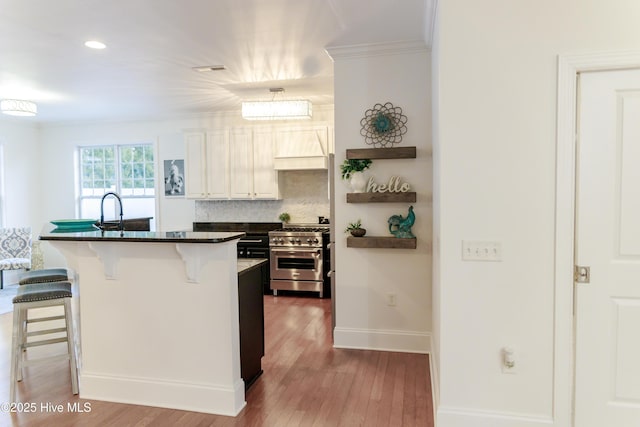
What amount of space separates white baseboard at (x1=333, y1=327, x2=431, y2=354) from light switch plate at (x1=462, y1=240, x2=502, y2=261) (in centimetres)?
149

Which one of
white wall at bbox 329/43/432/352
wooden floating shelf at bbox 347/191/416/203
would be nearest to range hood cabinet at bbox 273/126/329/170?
white wall at bbox 329/43/432/352

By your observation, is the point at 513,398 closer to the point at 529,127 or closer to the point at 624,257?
the point at 624,257

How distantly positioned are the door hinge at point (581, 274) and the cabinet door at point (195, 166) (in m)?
5.12

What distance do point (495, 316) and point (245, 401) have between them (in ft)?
5.62

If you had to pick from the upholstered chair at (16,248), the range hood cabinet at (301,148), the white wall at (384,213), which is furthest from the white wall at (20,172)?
the white wall at (384,213)

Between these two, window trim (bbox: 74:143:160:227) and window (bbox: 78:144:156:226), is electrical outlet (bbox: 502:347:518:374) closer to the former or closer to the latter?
window trim (bbox: 74:143:160:227)

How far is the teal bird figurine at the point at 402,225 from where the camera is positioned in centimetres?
355

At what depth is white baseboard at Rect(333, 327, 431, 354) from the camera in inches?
144

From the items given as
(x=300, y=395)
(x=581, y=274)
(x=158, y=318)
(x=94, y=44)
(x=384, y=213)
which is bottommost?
(x=300, y=395)

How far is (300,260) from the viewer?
575 cm

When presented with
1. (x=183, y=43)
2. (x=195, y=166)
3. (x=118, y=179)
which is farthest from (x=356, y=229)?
(x=118, y=179)

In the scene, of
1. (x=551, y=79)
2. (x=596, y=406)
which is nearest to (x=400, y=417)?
(x=596, y=406)

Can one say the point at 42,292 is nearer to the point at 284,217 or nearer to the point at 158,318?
the point at 158,318

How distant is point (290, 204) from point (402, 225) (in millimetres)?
3087
